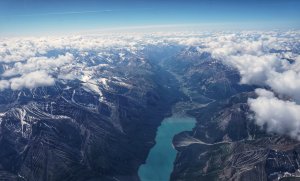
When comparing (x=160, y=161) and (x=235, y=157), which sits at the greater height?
(x=235, y=157)

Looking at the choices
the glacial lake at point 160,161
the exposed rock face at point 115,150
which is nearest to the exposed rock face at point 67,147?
the exposed rock face at point 115,150

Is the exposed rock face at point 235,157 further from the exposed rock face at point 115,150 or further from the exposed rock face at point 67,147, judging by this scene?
the exposed rock face at point 67,147

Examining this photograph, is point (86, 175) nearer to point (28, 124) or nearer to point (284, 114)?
point (28, 124)

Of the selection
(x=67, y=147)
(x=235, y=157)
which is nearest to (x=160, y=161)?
(x=235, y=157)

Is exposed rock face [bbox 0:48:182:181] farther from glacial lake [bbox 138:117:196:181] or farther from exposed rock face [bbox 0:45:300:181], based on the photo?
glacial lake [bbox 138:117:196:181]

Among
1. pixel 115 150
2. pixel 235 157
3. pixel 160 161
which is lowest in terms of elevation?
pixel 160 161

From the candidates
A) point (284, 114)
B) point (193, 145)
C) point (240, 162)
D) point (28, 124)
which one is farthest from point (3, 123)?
point (284, 114)

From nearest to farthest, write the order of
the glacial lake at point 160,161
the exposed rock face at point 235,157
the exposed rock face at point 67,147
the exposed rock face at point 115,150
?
the exposed rock face at point 235,157, the exposed rock face at point 115,150, the glacial lake at point 160,161, the exposed rock face at point 67,147

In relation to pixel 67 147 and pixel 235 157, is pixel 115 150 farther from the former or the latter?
pixel 235 157

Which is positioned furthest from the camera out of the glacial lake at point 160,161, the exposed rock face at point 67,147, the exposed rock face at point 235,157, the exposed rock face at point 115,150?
the exposed rock face at point 67,147

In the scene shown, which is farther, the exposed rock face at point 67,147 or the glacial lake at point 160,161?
the exposed rock face at point 67,147

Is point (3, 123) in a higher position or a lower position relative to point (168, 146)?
higher
